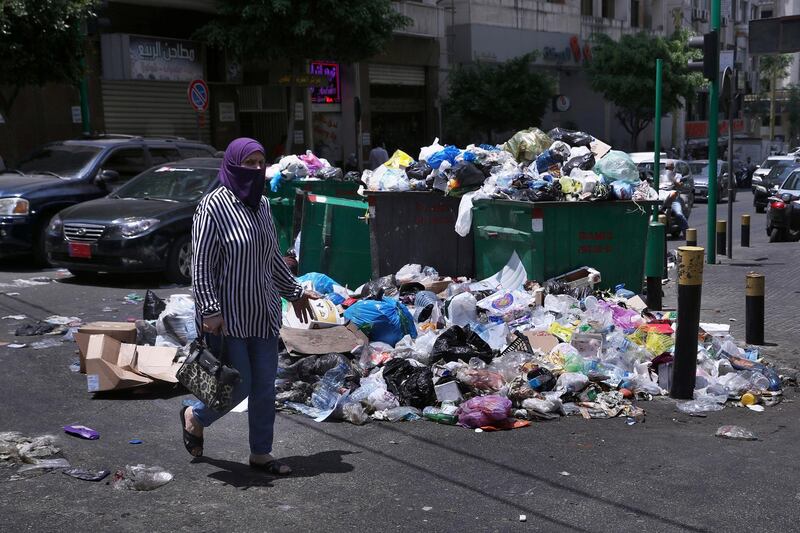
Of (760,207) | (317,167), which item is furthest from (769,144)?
(317,167)

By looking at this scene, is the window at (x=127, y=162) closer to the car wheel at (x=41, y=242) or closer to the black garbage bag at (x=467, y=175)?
the car wheel at (x=41, y=242)

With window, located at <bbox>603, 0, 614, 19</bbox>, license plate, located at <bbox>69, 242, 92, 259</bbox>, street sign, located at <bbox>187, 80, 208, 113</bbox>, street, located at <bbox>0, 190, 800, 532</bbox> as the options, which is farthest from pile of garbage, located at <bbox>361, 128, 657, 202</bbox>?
window, located at <bbox>603, 0, 614, 19</bbox>

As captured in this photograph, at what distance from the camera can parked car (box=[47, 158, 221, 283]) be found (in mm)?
11508

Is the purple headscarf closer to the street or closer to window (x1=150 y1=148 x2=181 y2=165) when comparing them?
the street

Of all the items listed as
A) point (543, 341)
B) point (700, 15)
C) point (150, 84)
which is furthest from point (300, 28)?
point (700, 15)

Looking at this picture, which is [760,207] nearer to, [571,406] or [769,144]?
[571,406]

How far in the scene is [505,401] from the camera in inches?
250

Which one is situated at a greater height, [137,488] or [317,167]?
[317,167]

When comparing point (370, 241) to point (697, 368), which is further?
point (370, 241)

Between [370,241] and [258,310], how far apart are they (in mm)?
5612

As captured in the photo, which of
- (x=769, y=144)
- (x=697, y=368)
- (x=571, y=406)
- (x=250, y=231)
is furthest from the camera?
(x=769, y=144)

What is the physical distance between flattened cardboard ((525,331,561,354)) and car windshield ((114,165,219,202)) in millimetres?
5918

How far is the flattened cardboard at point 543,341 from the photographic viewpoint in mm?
7730

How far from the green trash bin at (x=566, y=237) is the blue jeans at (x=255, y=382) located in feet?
15.3
